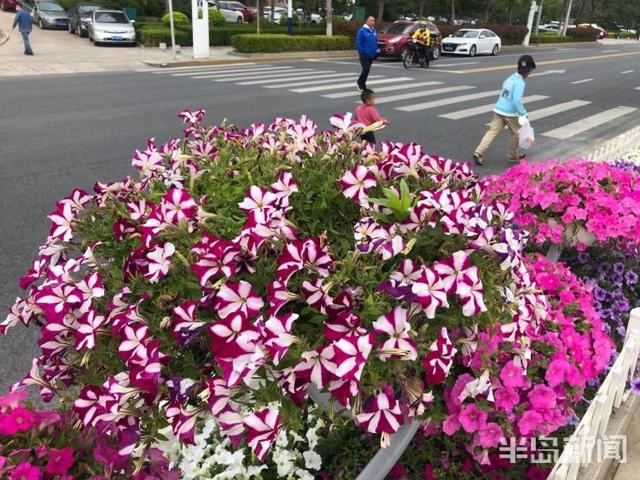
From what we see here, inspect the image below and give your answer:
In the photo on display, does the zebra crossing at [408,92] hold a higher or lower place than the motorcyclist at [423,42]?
lower

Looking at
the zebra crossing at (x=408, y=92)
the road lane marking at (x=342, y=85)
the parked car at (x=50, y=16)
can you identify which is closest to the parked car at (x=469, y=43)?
the zebra crossing at (x=408, y=92)

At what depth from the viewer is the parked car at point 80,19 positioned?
27312 millimetres

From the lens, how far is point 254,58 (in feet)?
74.3

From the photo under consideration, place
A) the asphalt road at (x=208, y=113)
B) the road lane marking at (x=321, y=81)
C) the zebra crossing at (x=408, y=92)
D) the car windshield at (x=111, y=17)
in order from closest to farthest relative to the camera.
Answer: the asphalt road at (x=208, y=113) < the zebra crossing at (x=408, y=92) < the road lane marking at (x=321, y=81) < the car windshield at (x=111, y=17)

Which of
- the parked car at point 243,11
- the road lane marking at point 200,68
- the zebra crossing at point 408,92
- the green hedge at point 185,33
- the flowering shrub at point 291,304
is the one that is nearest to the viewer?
the flowering shrub at point 291,304

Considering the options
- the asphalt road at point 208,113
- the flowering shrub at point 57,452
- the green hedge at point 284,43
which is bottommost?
the asphalt road at point 208,113

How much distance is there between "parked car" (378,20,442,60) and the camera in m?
22.8

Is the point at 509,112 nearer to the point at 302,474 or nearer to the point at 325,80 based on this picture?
the point at 302,474

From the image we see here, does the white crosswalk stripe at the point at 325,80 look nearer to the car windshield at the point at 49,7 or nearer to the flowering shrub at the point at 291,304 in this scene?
the flowering shrub at the point at 291,304

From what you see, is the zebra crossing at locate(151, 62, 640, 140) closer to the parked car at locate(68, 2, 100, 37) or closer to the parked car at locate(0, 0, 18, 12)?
the parked car at locate(68, 2, 100, 37)

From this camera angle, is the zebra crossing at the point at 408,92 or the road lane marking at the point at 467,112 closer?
the road lane marking at the point at 467,112

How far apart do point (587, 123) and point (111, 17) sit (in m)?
21.9

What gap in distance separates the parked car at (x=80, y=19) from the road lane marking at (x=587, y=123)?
76.3 ft

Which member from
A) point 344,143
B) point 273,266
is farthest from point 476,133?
point 273,266
